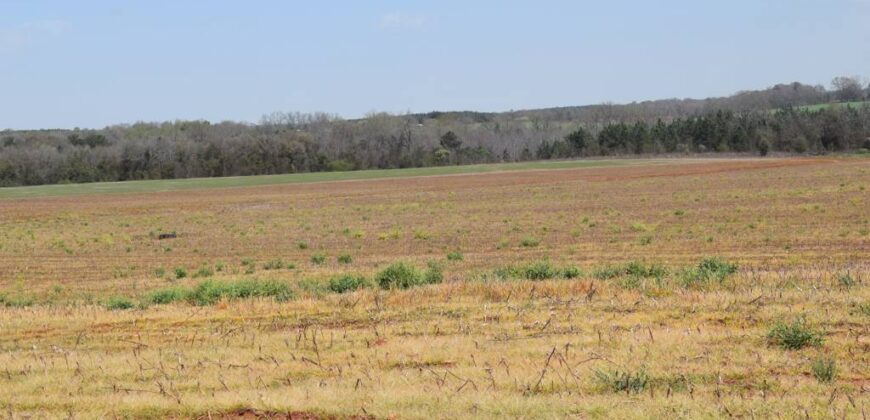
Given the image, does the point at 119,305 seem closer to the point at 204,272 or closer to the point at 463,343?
the point at 463,343

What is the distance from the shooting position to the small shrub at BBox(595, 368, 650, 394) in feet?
21.4

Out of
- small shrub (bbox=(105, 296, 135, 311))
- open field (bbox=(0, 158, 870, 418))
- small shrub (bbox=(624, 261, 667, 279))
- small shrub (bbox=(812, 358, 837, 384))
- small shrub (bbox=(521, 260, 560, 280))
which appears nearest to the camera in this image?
open field (bbox=(0, 158, 870, 418))

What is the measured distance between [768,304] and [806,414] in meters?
4.20

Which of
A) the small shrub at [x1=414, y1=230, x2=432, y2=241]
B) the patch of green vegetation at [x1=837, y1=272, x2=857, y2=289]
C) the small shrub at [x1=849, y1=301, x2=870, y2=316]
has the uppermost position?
the small shrub at [x1=849, y1=301, x2=870, y2=316]

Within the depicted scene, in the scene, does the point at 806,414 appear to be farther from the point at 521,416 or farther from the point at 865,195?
the point at 865,195

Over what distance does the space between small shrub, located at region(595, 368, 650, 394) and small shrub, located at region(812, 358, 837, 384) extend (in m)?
1.26

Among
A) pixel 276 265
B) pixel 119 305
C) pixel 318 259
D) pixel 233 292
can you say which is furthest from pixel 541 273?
pixel 318 259

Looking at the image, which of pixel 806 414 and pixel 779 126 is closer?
pixel 806 414

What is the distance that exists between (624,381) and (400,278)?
812 centimetres

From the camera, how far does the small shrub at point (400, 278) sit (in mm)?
14219

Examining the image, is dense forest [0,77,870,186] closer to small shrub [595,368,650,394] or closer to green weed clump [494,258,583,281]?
green weed clump [494,258,583,281]

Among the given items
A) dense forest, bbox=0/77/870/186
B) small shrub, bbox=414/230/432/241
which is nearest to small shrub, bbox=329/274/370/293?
small shrub, bbox=414/230/432/241

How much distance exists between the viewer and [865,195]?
42250mm

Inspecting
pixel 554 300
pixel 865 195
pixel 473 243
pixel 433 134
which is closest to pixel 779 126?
pixel 433 134
